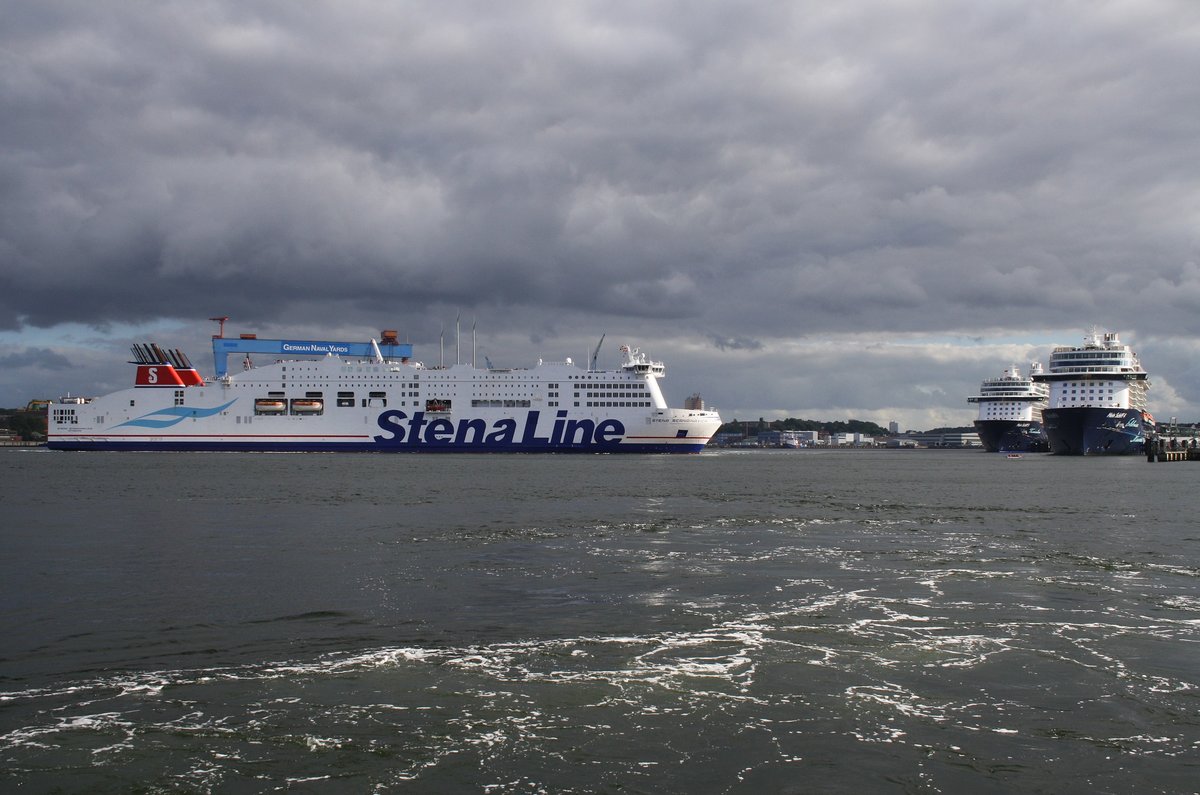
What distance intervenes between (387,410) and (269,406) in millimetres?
11275

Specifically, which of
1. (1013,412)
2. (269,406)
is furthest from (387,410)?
(1013,412)

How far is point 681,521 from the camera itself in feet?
81.3

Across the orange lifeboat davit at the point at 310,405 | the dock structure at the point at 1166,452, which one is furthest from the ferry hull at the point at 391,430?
the dock structure at the point at 1166,452

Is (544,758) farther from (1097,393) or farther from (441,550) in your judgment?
(1097,393)

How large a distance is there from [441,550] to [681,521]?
8.40m

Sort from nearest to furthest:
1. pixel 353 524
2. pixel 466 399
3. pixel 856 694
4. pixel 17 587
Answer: pixel 856 694, pixel 17 587, pixel 353 524, pixel 466 399

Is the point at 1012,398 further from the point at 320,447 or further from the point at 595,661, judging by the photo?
the point at 595,661

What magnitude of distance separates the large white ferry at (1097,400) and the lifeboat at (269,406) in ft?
263

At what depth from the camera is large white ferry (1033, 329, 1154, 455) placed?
98562mm

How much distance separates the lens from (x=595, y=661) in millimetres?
9672

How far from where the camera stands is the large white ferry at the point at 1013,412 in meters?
133

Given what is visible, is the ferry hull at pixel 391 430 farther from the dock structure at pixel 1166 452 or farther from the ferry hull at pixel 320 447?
the dock structure at pixel 1166 452

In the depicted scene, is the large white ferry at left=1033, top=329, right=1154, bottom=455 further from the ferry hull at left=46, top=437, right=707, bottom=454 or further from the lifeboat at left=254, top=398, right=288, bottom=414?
the lifeboat at left=254, top=398, right=288, bottom=414

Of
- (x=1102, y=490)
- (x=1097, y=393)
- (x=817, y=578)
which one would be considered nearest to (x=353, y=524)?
(x=817, y=578)
